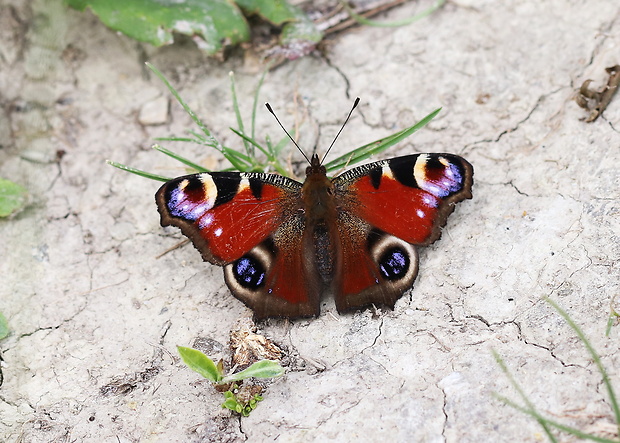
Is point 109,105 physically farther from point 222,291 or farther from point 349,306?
point 349,306

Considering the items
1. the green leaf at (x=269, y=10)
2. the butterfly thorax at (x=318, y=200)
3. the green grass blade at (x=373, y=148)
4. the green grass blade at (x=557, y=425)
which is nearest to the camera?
the green grass blade at (x=557, y=425)

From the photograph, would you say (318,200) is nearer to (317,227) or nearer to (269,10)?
(317,227)

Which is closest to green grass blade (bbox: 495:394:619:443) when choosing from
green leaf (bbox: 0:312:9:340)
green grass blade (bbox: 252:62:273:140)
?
green grass blade (bbox: 252:62:273:140)

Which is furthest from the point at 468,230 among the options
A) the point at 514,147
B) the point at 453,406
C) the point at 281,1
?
the point at 281,1

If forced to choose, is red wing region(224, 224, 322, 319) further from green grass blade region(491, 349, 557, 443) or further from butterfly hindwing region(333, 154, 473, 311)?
green grass blade region(491, 349, 557, 443)

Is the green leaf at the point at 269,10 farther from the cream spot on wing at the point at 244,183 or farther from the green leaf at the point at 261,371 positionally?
the green leaf at the point at 261,371

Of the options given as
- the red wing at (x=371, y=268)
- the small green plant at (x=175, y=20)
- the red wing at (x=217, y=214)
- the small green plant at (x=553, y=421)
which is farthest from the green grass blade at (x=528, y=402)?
the small green plant at (x=175, y=20)
